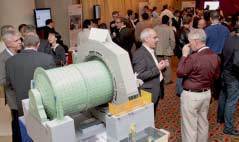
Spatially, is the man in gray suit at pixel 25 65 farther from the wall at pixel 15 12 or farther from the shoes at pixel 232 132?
the wall at pixel 15 12

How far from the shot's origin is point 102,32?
1634 millimetres

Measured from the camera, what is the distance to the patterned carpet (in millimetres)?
4066

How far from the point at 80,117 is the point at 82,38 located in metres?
0.48

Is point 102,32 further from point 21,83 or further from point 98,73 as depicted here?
point 21,83

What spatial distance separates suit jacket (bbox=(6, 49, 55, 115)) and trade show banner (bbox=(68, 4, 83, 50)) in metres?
5.71

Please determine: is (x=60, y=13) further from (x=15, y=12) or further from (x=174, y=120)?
(x=174, y=120)

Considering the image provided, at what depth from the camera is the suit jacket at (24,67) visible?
2.86 metres

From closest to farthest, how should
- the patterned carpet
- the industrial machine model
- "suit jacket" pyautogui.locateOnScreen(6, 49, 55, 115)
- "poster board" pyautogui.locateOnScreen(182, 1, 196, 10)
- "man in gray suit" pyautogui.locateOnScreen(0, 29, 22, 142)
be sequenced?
the industrial machine model → "suit jacket" pyautogui.locateOnScreen(6, 49, 55, 115) → "man in gray suit" pyautogui.locateOnScreen(0, 29, 22, 142) → the patterned carpet → "poster board" pyautogui.locateOnScreen(182, 1, 196, 10)

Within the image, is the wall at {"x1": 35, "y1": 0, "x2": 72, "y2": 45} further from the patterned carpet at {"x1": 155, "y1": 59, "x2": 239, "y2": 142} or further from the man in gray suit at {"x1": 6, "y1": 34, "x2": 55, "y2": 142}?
the man in gray suit at {"x1": 6, "y1": 34, "x2": 55, "y2": 142}

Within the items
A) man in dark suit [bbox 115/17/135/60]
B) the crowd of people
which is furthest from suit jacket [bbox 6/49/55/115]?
man in dark suit [bbox 115/17/135/60]

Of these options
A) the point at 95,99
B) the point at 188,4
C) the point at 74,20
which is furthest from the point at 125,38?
the point at 188,4

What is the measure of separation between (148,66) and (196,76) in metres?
0.51

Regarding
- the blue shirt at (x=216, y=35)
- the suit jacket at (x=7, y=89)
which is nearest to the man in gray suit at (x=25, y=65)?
the suit jacket at (x=7, y=89)

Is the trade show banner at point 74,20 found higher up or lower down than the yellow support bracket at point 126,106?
higher up
